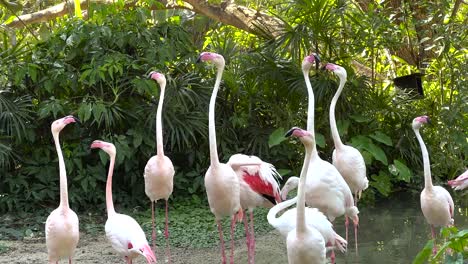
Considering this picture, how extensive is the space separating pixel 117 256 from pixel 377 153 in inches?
146

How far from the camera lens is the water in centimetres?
614

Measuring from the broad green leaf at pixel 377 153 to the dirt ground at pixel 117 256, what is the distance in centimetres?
222

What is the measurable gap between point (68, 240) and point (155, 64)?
3630 mm

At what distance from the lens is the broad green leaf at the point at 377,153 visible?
28.5ft

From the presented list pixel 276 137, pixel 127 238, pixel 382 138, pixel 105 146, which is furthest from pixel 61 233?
pixel 382 138

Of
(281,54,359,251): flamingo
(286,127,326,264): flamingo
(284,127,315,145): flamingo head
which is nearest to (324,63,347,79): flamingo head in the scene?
(281,54,359,251): flamingo

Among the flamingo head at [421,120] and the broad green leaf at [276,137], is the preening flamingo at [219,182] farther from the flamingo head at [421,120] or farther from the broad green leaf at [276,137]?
the broad green leaf at [276,137]

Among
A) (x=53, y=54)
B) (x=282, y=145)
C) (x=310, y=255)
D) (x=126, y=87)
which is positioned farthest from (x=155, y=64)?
(x=310, y=255)

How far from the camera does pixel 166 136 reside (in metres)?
8.43

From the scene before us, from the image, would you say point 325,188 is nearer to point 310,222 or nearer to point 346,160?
point 310,222

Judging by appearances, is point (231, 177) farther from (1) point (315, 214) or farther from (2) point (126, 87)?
(2) point (126, 87)

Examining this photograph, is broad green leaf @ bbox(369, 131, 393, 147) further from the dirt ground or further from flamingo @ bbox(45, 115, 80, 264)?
flamingo @ bbox(45, 115, 80, 264)

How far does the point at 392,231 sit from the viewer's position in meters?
7.14

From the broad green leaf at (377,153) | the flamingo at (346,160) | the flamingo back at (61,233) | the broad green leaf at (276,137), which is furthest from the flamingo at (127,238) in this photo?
the broad green leaf at (377,153)
